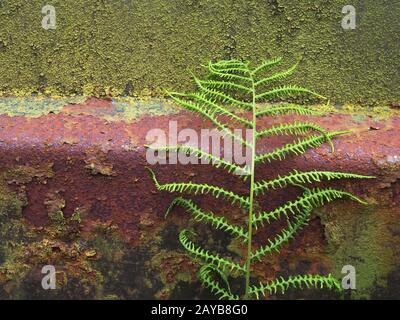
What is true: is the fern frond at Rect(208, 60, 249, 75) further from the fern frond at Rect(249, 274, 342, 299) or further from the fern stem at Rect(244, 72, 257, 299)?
the fern frond at Rect(249, 274, 342, 299)

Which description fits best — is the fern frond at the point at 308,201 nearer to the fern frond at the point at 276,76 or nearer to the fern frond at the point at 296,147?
the fern frond at the point at 296,147

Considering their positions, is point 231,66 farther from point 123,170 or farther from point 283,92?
point 123,170

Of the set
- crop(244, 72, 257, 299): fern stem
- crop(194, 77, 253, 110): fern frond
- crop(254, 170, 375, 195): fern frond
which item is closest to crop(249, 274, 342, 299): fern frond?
crop(244, 72, 257, 299): fern stem

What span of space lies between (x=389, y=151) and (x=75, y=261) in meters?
0.93

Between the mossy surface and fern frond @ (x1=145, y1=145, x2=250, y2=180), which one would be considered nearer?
fern frond @ (x1=145, y1=145, x2=250, y2=180)

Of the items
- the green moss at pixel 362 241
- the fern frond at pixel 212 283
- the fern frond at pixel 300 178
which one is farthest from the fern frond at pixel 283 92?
the fern frond at pixel 212 283

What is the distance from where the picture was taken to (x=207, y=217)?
4.98 feet

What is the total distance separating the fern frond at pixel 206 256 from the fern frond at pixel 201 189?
0.12 metres

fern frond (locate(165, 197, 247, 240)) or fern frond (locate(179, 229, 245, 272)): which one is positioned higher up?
fern frond (locate(165, 197, 247, 240))

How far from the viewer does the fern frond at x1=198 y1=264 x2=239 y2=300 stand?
61.1 inches

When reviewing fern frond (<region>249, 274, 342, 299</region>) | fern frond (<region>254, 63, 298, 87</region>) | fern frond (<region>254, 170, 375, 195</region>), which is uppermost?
fern frond (<region>254, 63, 298, 87</region>)

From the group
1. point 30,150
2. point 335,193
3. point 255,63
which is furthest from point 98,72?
point 335,193

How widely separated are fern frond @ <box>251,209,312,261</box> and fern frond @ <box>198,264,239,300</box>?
0.39 feet

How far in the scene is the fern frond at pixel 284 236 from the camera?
4.91ft
